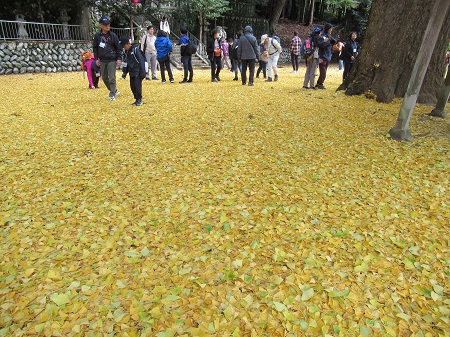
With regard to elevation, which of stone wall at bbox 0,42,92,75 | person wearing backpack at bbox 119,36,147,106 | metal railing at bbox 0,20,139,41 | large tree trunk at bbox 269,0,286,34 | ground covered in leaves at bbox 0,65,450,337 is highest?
large tree trunk at bbox 269,0,286,34

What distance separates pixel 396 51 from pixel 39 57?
15.6 metres

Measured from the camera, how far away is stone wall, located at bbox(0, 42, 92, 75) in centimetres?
1434

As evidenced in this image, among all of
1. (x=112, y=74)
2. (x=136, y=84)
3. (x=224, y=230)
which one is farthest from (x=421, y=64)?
(x=112, y=74)

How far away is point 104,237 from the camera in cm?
299

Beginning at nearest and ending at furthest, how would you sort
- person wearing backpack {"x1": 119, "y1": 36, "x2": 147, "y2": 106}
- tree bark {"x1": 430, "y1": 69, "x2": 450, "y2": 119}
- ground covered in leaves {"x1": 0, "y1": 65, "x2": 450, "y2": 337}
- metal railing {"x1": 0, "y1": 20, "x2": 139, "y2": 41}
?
ground covered in leaves {"x1": 0, "y1": 65, "x2": 450, "y2": 337}, tree bark {"x1": 430, "y1": 69, "x2": 450, "y2": 119}, person wearing backpack {"x1": 119, "y1": 36, "x2": 147, "y2": 106}, metal railing {"x1": 0, "y1": 20, "x2": 139, "y2": 41}

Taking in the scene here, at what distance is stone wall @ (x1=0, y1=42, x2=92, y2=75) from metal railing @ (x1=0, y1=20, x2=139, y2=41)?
49 cm

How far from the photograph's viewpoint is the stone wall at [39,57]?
14.3 metres

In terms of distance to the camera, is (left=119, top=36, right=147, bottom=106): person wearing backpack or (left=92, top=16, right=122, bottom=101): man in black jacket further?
(left=92, top=16, right=122, bottom=101): man in black jacket

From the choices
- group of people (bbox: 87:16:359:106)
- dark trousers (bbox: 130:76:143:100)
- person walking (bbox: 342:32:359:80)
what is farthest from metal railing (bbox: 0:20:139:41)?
person walking (bbox: 342:32:359:80)

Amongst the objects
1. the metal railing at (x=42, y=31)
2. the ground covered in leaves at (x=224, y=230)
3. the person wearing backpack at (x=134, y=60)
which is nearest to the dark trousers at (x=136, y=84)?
the person wearing backpack at (x=134, y=60)

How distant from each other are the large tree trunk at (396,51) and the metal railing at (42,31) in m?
15.2

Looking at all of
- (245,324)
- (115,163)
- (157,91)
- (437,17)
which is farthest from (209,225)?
(157,91)

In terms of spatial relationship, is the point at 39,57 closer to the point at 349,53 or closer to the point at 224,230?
the point at 349,53

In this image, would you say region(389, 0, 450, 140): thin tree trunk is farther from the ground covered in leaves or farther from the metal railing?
the metal railing
